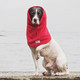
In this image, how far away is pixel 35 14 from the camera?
10.3 m

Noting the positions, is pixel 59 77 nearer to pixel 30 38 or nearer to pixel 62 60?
pixel 62 60

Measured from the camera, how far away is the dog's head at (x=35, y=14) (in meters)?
10.2

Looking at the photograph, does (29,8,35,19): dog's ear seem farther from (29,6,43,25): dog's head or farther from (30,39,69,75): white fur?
(30,39,69,75): white fur

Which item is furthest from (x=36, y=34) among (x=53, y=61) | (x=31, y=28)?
(x=53, y=61)

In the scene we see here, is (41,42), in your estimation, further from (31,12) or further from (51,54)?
(31,12)

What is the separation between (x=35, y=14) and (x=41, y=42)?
2.32 ft

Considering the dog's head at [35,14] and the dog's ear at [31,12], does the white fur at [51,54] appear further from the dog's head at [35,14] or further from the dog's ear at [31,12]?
the dog's ear at [31,12]

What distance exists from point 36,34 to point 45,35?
228 mm

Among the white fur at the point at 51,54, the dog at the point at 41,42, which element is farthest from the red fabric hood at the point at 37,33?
the white fur at the point at 51,54

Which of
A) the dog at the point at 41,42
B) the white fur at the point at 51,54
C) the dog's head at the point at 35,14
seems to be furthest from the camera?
the white fur at the point at 51,54

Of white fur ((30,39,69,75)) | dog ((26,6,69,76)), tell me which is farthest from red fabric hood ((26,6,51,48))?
white fur ((30,39,69,75))

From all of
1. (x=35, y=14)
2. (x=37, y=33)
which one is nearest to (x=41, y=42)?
(x=37, y=33)

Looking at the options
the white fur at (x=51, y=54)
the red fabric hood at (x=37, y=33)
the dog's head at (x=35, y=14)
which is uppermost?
the dog's head at (x=35, y=14)

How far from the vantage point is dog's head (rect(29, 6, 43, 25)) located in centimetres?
1024
